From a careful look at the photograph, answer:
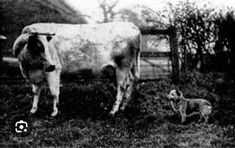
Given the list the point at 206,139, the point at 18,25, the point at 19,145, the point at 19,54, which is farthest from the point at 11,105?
the point at 18,25

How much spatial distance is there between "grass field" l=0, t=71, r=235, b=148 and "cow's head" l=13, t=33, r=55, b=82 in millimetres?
982

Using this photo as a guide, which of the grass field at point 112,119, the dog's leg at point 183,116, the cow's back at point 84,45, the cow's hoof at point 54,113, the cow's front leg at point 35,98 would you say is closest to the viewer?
the grass field at point 112,119

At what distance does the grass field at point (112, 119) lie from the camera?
19.6 feet

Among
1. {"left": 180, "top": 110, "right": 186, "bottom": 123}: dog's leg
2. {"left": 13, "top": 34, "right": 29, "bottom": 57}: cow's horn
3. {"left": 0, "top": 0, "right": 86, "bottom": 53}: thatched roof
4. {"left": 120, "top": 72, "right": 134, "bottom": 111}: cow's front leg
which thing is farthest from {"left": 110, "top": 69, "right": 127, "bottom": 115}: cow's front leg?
{"left": 0, "top": 0, "right": 86, "bottom": 53}: thatched roof

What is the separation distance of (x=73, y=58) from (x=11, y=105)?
6.16ft

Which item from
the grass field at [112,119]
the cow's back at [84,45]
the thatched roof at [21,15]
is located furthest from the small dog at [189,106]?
the thatched roof at [21,15]

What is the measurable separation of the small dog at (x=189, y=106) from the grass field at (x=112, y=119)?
0.64ft

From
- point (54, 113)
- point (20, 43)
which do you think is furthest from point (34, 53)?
point (54, 113)

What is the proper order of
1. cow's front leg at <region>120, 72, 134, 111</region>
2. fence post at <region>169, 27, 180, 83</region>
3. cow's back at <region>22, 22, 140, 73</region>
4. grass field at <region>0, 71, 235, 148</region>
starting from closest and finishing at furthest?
grass field at <region>0, 71, 235, 148</region>, cow's back at <region>22, 22, 140, 73</region>, cow's front leg at <region>120, 72, 134, 111</region>, fence post at <region>169, 27, 180, 83</region>

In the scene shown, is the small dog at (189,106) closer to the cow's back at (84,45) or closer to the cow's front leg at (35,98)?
the cow's back at (84,45)

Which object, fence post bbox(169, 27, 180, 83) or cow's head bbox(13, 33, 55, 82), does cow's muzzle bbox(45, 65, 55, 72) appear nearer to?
cow's head bbox(13, 33, 55, 82)

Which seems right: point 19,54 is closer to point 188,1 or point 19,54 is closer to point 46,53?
point 46,53

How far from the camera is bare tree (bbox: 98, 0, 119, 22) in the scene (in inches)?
869

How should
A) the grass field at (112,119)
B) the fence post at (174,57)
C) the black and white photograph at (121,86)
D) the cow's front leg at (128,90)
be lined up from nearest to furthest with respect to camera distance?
the grass field at (112,119) → the black and white photograph at (121,86) → the cow's front leg at (128,90) → the fence post at (174,57)
